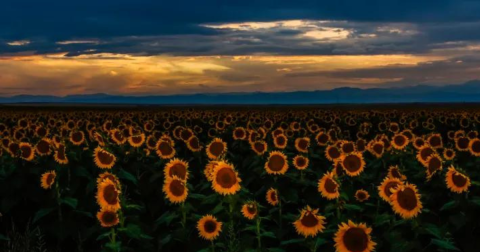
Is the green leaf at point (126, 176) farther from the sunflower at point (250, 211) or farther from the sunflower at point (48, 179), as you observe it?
the sunflower at point (250, 211)

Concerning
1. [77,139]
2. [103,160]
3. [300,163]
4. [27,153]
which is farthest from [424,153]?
[27,153]

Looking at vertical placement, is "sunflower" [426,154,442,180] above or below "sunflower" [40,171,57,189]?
above

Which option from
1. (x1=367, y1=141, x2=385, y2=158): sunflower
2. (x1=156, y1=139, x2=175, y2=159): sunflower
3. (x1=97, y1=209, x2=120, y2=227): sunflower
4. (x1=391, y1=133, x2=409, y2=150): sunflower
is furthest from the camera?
(x1=391, y1=133, x2=409, y2=150): sunflower

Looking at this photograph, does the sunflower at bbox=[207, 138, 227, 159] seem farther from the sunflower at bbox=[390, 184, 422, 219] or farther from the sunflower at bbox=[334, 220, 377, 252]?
the sunflower at bbox=[334, 220, 377, 252]

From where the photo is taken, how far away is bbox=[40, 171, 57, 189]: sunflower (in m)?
9.67

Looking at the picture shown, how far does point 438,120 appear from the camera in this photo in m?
29.6

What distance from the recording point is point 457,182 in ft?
28.1

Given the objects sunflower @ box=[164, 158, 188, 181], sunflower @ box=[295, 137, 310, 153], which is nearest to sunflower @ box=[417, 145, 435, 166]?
sunflower @ box=[295, 137, 310, 153]

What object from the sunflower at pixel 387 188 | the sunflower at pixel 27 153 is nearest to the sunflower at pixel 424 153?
the sunflower at pixel 387 188

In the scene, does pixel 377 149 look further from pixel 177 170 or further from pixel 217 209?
pixel 217 209

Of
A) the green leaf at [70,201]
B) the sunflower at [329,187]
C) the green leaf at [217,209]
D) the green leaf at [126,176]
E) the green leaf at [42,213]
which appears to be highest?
the sunflower at [329,187]

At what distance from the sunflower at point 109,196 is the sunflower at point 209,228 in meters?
1.02

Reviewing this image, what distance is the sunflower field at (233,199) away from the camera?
24.7 ft

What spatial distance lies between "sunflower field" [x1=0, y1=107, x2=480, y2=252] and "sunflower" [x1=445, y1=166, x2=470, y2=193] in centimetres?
1
